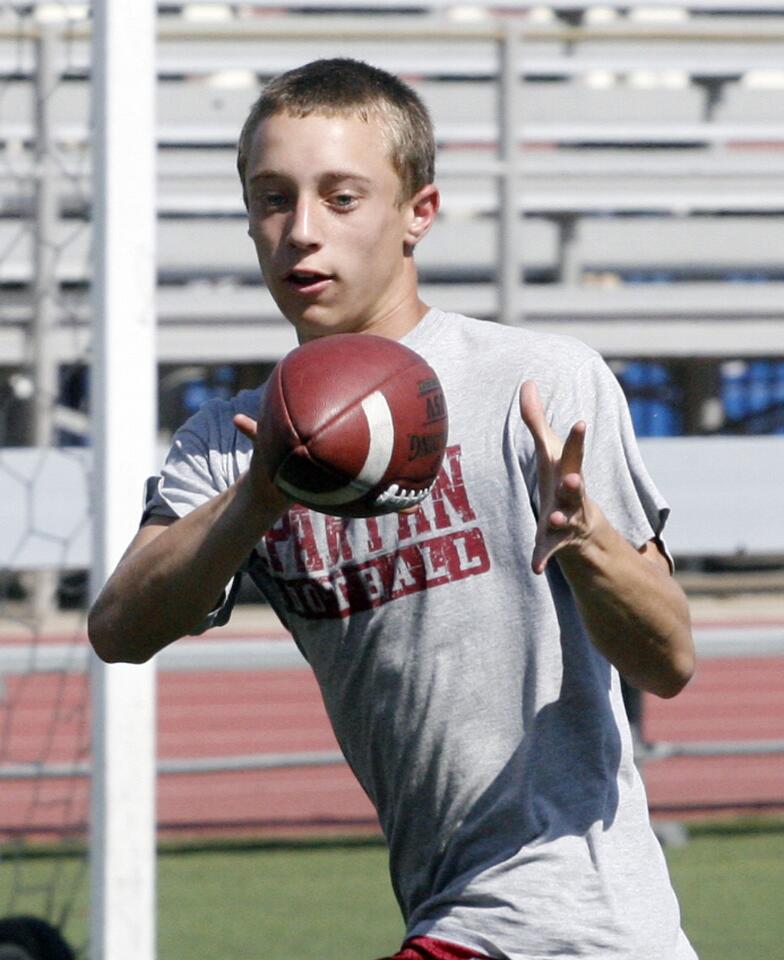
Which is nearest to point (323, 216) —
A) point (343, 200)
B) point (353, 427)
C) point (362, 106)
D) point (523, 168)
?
point (343, 200)

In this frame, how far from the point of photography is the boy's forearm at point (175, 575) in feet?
6.25

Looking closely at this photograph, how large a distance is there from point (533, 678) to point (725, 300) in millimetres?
6380

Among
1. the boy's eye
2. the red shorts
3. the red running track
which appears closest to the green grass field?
the red running track

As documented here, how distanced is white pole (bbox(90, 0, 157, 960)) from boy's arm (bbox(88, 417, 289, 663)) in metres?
1.16

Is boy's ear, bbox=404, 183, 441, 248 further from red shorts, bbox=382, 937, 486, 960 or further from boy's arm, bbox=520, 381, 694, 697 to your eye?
red shorts, bbox=382, 937, 486, 960

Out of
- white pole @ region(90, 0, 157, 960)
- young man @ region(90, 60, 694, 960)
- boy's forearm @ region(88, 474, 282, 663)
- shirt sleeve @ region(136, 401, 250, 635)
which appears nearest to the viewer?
boy's forearm @ region(88, 474, 282, 663)

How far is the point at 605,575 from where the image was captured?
187cm

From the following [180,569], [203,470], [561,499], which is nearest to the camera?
[561,499]

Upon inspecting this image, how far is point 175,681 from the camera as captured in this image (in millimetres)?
6793

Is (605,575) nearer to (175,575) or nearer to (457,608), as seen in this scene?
(457,608)

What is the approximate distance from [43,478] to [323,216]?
281 centimetres

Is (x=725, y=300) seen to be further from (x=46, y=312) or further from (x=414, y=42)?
(x=46, y=312)

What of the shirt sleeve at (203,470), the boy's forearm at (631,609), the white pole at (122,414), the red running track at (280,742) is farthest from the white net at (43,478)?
the boy's forearm at (631,609)

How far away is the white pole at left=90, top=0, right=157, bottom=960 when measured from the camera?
3287mm
